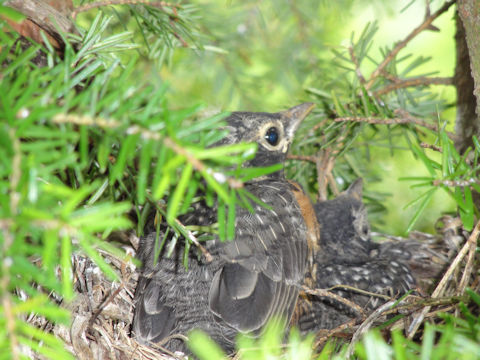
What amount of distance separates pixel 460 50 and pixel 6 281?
1.64 metres

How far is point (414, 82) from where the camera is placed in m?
1.64

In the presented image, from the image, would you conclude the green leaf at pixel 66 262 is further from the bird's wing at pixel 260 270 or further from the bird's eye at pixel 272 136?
the bird's eye at pixel 272 136

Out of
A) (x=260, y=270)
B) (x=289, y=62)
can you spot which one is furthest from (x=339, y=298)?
(x=289, y=62)

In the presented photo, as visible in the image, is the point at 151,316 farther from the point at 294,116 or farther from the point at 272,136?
the point at 294,116

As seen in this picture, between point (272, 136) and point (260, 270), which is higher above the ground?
point (272, 136)

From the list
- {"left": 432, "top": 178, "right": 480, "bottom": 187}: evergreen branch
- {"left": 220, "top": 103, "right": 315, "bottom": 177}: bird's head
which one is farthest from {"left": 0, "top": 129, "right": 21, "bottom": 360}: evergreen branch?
{"left": 220, "top": 103, "right": 315, "bottom": 177}: bird's head

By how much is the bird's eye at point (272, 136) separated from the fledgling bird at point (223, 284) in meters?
0.31

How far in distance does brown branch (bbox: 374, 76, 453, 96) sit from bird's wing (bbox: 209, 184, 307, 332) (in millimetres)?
585

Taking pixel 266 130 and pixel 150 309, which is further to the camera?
pixel 266 130

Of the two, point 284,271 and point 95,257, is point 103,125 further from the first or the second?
point 284,271

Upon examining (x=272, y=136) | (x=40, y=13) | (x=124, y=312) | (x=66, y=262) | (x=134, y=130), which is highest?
(x=40, y=13)

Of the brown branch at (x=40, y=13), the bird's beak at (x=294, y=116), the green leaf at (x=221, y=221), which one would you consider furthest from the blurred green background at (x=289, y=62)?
the green leaf at (x=221, y=221)

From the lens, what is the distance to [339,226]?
1839 mm

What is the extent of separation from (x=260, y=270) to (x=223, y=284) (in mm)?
120
